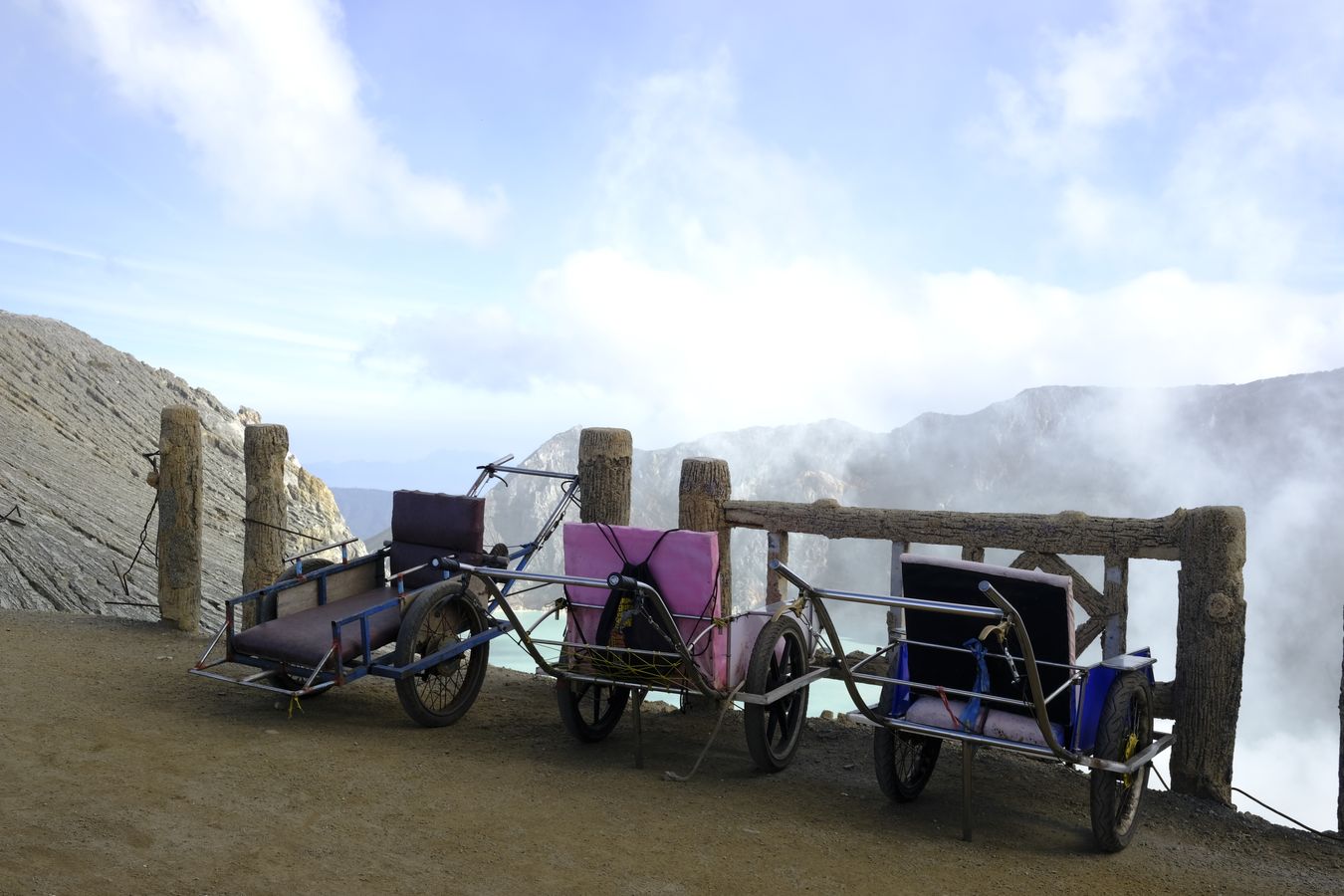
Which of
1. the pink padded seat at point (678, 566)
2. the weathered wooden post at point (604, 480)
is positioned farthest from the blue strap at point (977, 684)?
the weathered wooden post at point (604, 480)

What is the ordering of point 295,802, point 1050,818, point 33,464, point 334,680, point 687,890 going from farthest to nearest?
point 33,464 → point 334,680 → point 1050,818 → point 295,802 → point 687,890

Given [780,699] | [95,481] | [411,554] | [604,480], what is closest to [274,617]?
[411,554]

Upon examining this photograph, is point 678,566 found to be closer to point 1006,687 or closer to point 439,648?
point 1006,687

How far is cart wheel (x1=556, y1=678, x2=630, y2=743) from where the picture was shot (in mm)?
5523

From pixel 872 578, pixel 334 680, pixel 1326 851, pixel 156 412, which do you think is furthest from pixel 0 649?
pixel 872 578

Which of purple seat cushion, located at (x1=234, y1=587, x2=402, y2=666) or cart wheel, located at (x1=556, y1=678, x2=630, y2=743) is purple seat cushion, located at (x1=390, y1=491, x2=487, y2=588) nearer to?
purple seat cushion, located at (x1=234, y1=587, x2=402, y2=666)

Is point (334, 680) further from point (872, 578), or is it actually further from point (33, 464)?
point (872, 578)

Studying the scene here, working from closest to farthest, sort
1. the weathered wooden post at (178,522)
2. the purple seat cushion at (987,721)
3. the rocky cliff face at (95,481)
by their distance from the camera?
the purple seat cushion at (987,721) < the weathered wooden post at (178,522) < the rocky cliff face at (95,481)

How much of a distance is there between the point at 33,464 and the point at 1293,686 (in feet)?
115

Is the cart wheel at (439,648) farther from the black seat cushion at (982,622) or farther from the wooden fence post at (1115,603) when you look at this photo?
the wooden fence post at (1115,603)

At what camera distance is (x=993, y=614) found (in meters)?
4.02

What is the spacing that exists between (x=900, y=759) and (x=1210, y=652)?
1866 millimetres

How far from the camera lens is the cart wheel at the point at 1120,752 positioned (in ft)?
14.1

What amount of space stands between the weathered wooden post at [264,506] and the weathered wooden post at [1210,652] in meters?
6.43
